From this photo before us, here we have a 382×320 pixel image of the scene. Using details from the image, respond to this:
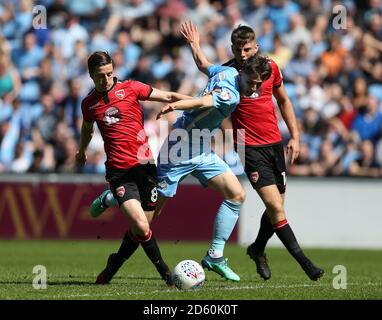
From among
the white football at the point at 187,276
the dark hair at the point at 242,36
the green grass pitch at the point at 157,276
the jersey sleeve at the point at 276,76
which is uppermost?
the dark hair at the point at 242,36

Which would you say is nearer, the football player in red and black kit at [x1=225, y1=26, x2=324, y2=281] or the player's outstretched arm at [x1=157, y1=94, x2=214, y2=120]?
the player's outstretched arm at [x1=157, y1=94, x2=214, y2=120]

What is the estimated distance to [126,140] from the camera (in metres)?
10.2

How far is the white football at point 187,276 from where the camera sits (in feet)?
32.3

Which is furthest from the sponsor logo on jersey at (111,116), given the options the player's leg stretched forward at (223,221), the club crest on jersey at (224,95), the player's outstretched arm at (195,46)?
the player's leg stretched forward at (223,221)

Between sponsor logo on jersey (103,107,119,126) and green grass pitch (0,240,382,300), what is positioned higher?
sponsor logo on jersey (103,107,119,126)

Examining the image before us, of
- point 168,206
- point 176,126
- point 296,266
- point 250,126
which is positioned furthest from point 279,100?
point 168,206

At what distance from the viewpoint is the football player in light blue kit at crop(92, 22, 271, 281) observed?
1048 cm

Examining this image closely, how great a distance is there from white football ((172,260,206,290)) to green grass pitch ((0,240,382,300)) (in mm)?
117

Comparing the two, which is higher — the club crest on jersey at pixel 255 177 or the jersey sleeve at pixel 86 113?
the jersey sleeve at pixel 86 113

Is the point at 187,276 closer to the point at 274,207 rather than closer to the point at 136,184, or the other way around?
the point at 136,184

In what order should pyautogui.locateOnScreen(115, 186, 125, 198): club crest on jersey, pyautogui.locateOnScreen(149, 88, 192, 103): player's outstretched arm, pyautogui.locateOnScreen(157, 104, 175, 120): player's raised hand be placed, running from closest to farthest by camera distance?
pyautogui.locateOnScreen(157, 104, 175, 120): player's raised hand < pyautogui.locateOnScreen(115, 186, 125, 198): club crest on jersey < pyautogui.locateOnScreen(149, 88, 192, 103): player's outstretched arm

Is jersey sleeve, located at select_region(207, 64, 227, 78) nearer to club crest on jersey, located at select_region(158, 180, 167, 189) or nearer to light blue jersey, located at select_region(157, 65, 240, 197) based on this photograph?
light blue jersey, located at select_region(157, 65, 240, 197)

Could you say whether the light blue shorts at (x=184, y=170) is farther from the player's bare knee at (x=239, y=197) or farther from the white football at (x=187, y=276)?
the white football at (x=187, y=276)

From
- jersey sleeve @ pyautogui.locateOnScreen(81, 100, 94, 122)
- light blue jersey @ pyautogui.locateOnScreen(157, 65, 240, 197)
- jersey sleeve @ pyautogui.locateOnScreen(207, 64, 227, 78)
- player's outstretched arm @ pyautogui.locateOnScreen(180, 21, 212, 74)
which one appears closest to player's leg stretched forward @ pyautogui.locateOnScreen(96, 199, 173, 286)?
light blue jersey @ pyautogui.locateOnScreen(157, 65, 240, 197)
